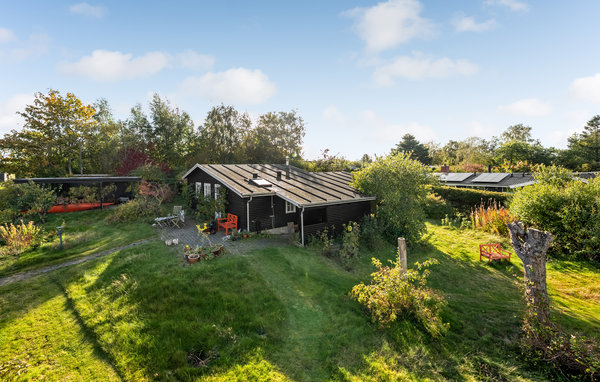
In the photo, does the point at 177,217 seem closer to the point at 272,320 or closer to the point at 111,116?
the point at 272,320

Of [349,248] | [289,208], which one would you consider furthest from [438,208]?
[289,208]

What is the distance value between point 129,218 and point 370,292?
51.2ft

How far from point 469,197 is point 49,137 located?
4192 cm

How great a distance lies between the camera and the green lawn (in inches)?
199

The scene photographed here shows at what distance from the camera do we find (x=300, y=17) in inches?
611

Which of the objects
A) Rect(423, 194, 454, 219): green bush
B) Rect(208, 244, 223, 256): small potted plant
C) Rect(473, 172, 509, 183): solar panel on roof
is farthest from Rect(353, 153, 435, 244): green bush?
Rect(473, 172, 509, 183): solar panel on roof

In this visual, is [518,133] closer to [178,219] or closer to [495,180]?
[495,180]

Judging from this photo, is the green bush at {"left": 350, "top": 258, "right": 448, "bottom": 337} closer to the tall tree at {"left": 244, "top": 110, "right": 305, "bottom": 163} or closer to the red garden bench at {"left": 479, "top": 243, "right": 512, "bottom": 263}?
the red garden bench at {"left": 479, "top": 243, "right": 512, "bottom": 263}

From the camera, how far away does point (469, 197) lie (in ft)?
63.4

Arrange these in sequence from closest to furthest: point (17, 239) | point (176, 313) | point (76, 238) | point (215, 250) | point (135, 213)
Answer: point (176, 313)
point (215, 250)
point (17, 239)
point (76, 238)
point (135, 213)

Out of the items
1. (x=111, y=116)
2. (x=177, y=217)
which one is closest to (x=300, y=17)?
(x=177, y=217)

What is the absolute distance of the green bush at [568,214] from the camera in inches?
412

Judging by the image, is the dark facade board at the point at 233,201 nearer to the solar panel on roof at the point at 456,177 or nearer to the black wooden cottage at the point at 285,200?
the black wooden cottage at the point at 285,200

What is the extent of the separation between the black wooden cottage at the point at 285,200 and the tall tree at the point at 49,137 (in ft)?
72.9
